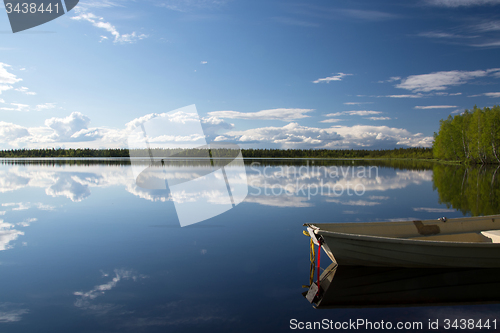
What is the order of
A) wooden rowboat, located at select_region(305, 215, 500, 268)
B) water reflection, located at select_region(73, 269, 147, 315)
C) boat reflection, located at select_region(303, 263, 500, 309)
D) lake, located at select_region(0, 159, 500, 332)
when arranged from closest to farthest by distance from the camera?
1. lake, located at select_region(0, 159, 500, 332)
2. water reflection, located at select_region(73, 269, 147, 315)
3. boat reflection, located at select_region(303, 263, 500, 309)
4. wooden rowboat, located at select_region(305, 215, 500, 268)

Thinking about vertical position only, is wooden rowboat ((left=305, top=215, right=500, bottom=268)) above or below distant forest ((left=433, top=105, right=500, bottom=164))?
below

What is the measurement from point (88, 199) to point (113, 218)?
21.5ft

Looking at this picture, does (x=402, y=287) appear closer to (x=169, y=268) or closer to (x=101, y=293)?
(x=169, y=268)

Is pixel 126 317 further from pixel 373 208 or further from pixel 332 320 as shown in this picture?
pixel 373 208

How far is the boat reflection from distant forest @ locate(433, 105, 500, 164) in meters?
61.8

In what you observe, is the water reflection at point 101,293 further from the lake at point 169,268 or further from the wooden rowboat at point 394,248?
the wooden rowboat at point 394,248

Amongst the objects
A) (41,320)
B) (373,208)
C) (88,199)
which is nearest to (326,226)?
(41,320)

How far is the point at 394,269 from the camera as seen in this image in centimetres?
783

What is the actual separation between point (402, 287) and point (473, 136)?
65881mm

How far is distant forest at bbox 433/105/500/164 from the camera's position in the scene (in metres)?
56.5

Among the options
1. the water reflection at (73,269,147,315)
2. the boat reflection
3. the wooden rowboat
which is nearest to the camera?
the water reflection at (73,269,147,315)

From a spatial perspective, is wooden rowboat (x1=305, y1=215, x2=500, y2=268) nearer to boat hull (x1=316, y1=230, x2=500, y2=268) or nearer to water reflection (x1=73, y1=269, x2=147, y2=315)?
boat hull (x1=316, y1=230, x2=500, y2=268)

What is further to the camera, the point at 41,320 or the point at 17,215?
the point at 17,215

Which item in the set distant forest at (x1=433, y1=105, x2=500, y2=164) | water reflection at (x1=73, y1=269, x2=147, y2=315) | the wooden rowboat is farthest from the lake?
distant forest at (x1=433, y1=105, x2=500, y2=164)
